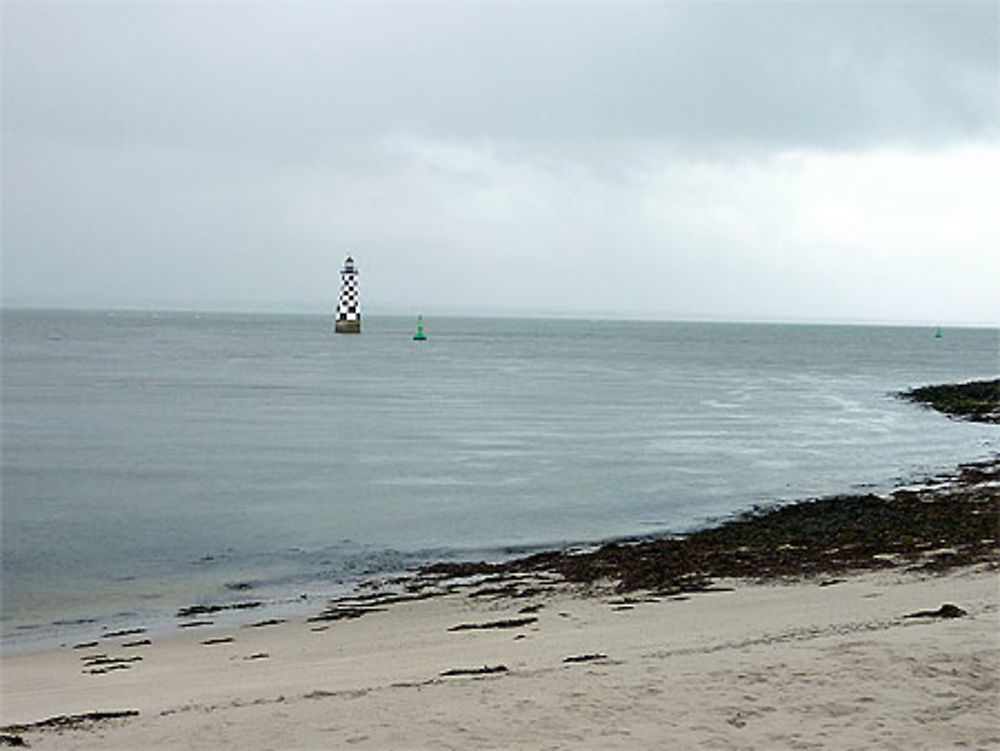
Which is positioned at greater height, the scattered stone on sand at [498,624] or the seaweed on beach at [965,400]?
the seaweed on beach at [965,400]

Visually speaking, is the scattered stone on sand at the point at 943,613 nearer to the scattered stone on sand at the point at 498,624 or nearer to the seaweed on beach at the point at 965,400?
the scattered stone on sand at the point at 498,624

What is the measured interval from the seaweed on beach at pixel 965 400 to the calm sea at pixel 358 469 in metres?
1.62

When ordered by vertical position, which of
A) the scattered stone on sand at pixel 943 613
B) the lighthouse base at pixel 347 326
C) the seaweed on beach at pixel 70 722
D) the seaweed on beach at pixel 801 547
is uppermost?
the lighthouse base at pixel 347 326

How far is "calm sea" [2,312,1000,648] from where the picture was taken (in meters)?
16.3

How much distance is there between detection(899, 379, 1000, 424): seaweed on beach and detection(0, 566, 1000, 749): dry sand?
32476 millimetres

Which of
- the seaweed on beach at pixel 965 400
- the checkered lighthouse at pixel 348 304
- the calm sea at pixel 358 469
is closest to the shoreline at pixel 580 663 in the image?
the calm sea at pixel 358 469

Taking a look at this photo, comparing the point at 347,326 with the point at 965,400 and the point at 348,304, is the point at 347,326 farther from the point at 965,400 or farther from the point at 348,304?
the point at 965,400

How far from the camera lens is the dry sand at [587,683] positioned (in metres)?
6.91

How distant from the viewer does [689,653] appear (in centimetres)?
877

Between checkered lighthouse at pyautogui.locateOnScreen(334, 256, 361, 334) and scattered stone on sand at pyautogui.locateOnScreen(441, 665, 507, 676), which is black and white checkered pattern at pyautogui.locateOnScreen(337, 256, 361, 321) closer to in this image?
checkered lighthouse at pyautogui.locateOnScreen(334, 256, 361, 334)

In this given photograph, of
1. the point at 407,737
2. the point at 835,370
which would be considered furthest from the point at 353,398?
the point at 835,370

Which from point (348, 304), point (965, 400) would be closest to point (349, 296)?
point (348, 304)

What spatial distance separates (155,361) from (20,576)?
6285 centimetres

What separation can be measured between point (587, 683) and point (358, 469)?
62.6 ft
